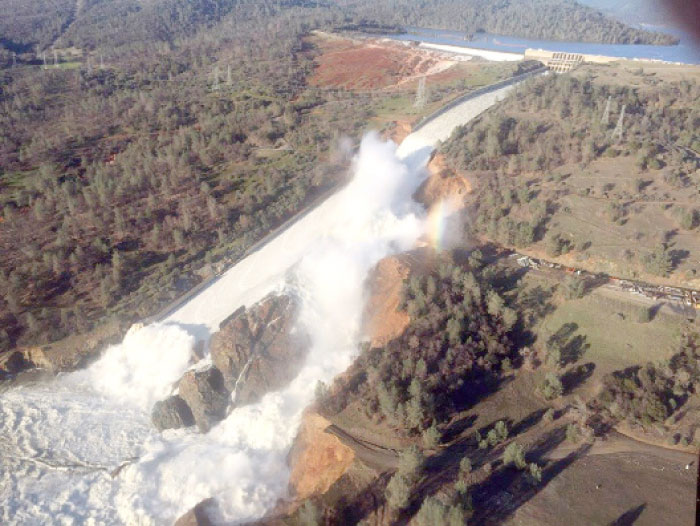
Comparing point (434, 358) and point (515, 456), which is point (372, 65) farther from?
point (515, 456)

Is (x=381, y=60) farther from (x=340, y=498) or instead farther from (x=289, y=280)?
(x=340, y=498)

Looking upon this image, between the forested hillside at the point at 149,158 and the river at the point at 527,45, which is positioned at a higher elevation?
the river at the point at 527,45

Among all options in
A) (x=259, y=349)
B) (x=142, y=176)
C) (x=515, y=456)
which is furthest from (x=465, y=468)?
(x=142, y=176)

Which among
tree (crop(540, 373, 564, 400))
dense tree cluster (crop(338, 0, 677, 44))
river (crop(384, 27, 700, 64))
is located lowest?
tree (crop(540, 373, 564, 400))

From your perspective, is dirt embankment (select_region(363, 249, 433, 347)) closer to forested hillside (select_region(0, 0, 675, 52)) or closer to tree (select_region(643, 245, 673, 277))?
tree (select_region(643, 245, 673, 277))

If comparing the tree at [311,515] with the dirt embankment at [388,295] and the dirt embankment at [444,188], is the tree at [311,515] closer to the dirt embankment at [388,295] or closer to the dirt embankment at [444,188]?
the dirt embankment at [388,295]

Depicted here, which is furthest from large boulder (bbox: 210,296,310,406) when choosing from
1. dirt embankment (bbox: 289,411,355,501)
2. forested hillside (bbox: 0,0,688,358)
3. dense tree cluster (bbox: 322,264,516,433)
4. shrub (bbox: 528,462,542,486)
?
shrub (bbox: 528,462,542,486)

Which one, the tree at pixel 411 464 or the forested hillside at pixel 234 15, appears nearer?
the tree at pixel 411 464

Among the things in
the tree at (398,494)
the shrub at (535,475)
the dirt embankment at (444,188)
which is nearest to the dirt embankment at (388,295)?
the dirt embankment at (444,188)
